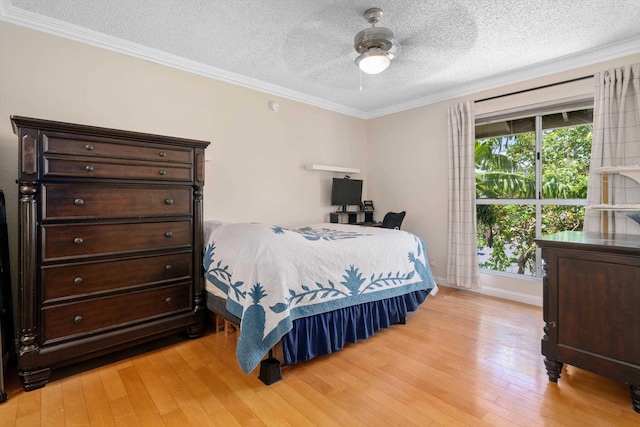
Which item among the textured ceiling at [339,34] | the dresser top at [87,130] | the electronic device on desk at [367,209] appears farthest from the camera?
the electronic device on desk at [367,209]

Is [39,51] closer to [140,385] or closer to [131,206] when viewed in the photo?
[131,206]

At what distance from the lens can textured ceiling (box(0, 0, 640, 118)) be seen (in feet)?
7.11

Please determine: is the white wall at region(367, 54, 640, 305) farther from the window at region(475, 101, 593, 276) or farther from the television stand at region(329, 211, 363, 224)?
the television stand at region(329, 211, 363, 224)

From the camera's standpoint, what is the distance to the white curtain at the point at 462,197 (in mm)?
A: 3652

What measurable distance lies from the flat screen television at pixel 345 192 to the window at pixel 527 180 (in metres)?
1.53

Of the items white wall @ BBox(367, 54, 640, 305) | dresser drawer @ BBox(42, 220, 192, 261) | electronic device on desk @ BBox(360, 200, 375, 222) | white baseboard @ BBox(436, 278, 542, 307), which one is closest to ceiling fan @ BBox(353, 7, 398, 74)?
white wall @ BBox(367, 54, 640, 305)

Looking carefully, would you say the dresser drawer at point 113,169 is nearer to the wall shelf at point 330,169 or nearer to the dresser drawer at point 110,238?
the dresser drawer at point 110,238

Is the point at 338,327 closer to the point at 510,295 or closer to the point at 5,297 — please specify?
the point at 5,297

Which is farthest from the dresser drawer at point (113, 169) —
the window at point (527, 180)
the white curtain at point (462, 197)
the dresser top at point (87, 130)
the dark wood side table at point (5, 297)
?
the window at point (527, 180)

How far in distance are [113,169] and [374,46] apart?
2071mm

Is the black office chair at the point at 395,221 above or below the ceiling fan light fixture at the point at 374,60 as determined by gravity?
below

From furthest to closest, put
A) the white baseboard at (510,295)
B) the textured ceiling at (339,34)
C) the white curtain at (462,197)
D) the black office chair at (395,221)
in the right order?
the black office chair at (395,221) < the white curtain at (462,197) < the white baseboard at (510,295) < the textured ceiling at (339,34)

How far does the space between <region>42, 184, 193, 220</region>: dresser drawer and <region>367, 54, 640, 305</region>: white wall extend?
2966 millimetres

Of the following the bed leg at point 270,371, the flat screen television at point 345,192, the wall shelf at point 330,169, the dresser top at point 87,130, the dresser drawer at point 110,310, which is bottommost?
the bed leg at point 270,371
